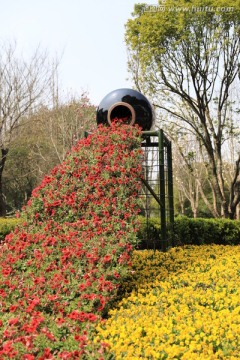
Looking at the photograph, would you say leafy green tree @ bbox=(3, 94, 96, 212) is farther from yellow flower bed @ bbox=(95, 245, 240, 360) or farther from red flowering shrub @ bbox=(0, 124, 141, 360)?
yellow flower bed @ bbox=(95, 245, 240, 360)

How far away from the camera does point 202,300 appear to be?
16.8 feet

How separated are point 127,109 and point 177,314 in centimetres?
450

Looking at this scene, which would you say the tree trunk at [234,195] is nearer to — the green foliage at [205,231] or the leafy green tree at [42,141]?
the green foliage at [205,231]

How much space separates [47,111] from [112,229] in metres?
18.9

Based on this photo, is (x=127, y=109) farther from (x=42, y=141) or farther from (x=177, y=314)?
(x=42, y=141)

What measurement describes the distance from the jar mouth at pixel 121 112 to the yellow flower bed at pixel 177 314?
2.52 meters

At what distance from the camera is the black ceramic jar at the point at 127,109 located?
26.4 feet

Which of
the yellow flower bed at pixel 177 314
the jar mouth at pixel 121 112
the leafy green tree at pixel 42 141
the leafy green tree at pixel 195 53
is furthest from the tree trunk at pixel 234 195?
the yellow flower bed at pixel 177 314

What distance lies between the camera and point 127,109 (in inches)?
324

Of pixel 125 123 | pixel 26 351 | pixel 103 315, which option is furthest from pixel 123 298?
pixel 125 123

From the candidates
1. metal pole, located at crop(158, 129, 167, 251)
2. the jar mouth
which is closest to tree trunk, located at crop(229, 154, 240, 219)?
metal pole, located at crop(158, 129, 167, 251)

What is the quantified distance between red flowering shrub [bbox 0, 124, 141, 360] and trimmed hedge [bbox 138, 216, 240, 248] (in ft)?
8.63

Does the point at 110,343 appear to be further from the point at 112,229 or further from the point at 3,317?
the point at 112,229

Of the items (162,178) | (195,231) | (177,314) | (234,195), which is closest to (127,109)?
(162,178)
